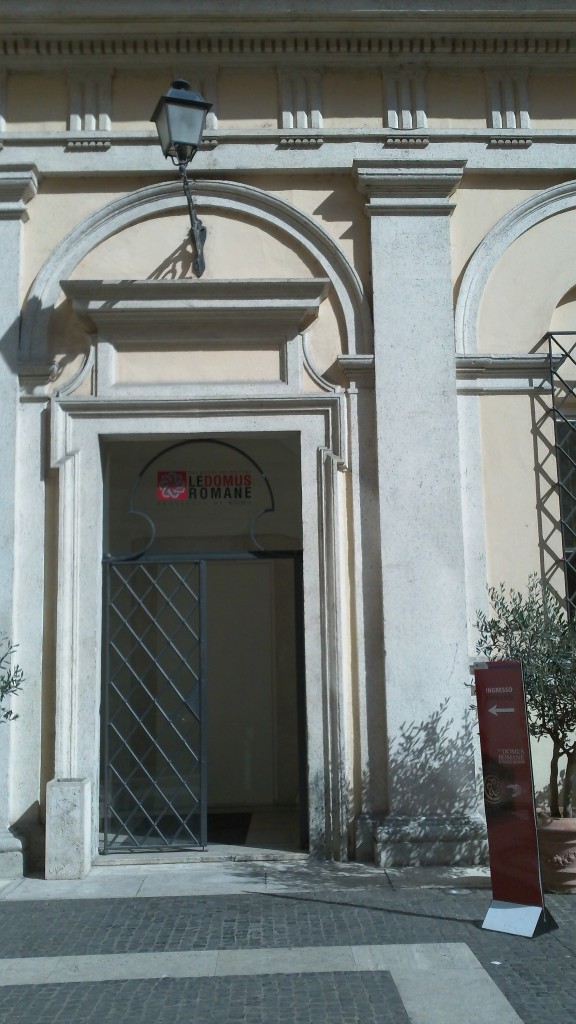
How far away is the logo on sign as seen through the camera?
316 inches

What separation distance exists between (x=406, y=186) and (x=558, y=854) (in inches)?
196

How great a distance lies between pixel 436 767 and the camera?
6855 millimetres

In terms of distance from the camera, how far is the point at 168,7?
7398 millimetres

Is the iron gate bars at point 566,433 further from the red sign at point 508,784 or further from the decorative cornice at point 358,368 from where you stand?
the red sign at point 508,784

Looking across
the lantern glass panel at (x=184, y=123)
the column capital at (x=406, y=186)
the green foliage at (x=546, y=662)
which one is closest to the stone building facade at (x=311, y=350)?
the column capital at (x=406, y=186)

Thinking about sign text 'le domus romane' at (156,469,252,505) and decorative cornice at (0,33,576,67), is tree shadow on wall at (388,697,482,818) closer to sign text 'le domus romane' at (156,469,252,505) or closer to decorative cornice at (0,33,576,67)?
sign text 'le domus romane' at (156,469,252,505)

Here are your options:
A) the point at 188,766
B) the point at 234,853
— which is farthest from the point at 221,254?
the point at 188,766

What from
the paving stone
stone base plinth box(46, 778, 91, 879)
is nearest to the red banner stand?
the paving stone

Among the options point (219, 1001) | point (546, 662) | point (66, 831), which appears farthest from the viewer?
point (66, 831)

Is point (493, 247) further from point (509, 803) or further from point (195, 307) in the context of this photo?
point (509, 803)

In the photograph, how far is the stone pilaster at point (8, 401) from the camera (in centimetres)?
680

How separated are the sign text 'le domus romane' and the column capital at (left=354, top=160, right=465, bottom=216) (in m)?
2.44

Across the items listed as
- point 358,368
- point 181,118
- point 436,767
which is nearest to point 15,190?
point 181,118

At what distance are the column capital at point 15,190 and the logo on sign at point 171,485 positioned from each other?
2.31 m
